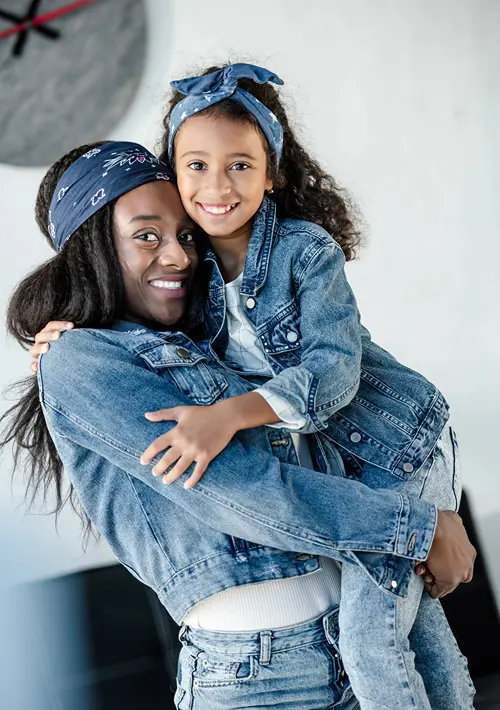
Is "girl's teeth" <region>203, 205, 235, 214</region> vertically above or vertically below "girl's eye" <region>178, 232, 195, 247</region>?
above

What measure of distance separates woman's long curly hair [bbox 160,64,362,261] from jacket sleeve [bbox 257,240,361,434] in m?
0.21

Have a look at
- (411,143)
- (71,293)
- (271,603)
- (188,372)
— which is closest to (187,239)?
(71,293)

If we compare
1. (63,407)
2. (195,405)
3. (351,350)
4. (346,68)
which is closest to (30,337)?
(63,407)

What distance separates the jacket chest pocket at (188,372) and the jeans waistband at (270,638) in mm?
354

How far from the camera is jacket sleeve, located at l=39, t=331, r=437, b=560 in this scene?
1.20 m

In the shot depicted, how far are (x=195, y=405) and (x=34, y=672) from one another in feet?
6.42

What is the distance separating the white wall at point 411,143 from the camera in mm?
2990

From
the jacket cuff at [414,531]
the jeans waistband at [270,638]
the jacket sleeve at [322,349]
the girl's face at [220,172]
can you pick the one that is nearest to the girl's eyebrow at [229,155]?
the girl's face at [220,172]

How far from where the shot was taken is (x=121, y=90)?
2857mm

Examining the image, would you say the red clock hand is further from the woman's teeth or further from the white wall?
the woman's teeth

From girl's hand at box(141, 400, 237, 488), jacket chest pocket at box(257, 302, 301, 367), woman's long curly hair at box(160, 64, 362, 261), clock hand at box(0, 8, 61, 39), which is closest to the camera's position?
girl's hand at box(141, 400, 237, 488)

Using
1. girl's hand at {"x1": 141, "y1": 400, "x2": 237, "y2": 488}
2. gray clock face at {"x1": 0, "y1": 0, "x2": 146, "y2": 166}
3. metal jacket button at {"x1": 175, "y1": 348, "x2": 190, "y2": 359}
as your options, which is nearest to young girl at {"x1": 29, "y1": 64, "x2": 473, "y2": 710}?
girl's hand at {"x1": 141, "y1": 400, "x2": 237, "y2": 488}

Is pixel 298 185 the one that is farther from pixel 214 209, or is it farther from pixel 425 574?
pixel 425 574

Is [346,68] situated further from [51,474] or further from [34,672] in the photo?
[34,672]
